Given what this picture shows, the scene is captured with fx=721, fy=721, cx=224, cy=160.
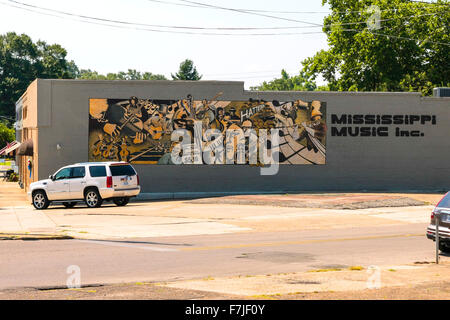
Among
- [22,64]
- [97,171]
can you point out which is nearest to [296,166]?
[97,171]

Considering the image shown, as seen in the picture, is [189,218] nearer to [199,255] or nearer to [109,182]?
[109,182]

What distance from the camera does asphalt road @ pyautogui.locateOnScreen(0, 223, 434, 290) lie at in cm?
1400

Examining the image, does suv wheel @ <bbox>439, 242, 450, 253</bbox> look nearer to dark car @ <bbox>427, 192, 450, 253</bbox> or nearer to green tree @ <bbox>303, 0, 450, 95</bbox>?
dark car @ <bbox>427, 192, 450, 253</bbox>

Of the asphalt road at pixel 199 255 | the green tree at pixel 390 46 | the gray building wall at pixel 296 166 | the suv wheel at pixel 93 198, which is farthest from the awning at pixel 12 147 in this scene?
the asphalt road at pixel 199 255

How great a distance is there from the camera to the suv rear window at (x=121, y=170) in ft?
105

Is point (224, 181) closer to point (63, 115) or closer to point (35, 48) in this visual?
point (63, 115)

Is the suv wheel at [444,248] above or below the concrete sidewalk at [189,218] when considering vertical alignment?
above

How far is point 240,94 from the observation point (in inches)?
1548

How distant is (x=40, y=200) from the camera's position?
32.8 meters

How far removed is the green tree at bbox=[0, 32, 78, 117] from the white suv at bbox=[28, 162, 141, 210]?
93.8 meters

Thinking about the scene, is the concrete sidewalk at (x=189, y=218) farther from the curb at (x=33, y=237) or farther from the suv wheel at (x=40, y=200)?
the suv wheel at (x=40, y=200)

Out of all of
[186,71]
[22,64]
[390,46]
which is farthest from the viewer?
[186,71]

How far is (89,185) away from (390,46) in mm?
37576

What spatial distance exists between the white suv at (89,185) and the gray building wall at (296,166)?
522cm
